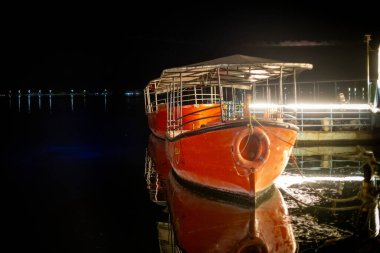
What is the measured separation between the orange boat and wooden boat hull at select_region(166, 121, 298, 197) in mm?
440

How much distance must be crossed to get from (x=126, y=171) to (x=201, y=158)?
539 cm

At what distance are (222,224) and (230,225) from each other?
159 millimetres

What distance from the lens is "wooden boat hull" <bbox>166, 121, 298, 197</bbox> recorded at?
766cm

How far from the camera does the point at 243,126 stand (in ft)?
25.0

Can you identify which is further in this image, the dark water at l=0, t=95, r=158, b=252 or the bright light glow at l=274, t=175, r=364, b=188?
the bright light glow at l=274, t=175, r=364, b=188

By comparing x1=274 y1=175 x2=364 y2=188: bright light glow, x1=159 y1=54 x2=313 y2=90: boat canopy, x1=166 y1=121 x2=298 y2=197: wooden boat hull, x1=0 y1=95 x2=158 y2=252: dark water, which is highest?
x1=159 y1=54 x2=313 y2=90: boat canopy

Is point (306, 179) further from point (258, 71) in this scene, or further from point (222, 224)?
point (222, 224)

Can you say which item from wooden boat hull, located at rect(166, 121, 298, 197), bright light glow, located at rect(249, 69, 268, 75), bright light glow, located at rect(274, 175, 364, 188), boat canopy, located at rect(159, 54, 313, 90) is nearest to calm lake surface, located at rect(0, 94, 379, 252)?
bright light glow, located at rect(274, 175, 364, 188)

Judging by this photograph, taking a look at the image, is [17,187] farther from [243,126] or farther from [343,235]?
[343,235]

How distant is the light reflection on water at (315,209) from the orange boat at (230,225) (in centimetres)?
3

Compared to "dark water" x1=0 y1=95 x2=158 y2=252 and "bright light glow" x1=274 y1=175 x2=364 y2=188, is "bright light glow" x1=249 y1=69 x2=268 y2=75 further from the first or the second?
"dark water" x1=0 y1=95 x2=158 y2=252

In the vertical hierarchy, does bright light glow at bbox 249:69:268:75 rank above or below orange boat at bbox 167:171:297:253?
above

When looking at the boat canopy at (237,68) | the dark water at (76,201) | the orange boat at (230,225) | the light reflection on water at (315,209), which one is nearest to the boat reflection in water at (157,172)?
the light reflection on water at (315,209)

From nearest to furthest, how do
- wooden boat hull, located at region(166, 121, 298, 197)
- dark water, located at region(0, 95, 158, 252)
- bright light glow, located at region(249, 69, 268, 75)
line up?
dark water, located at region(0, 95, 158, 252) → wooden boat hull, located at region(166, 121, 298, 197) → bright light glow, located at region(249, 69, 268, 75)
